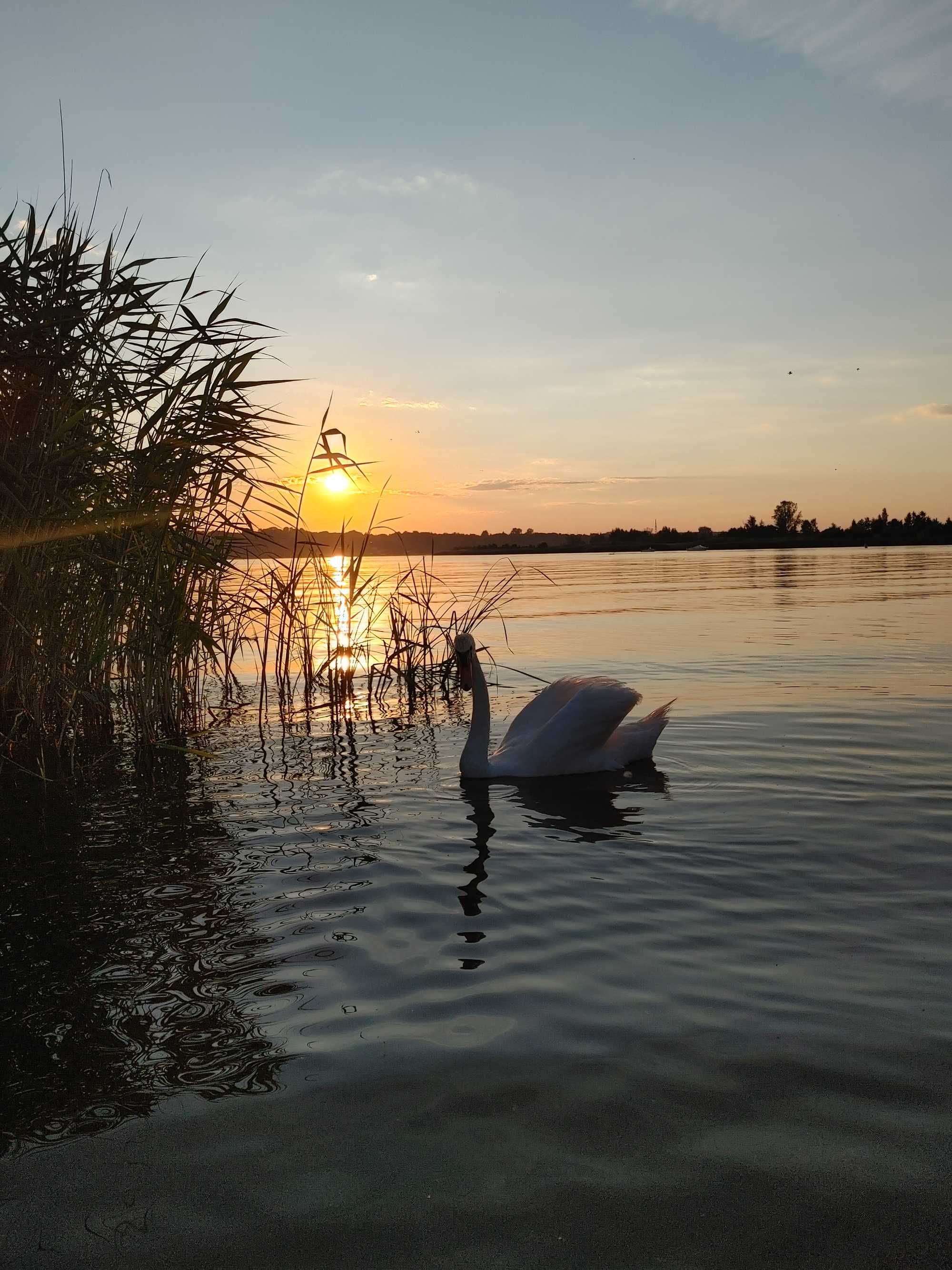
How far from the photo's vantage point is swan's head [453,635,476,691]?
7539 mm

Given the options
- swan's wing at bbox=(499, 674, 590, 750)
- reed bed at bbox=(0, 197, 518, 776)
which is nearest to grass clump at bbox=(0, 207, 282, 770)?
reed bed at bbox=(0, 197, 518, 776)

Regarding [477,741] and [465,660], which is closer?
[477,741]

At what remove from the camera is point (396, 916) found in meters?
4.54

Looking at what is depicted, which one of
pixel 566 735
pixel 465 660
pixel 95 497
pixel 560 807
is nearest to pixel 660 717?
pixel 566 735

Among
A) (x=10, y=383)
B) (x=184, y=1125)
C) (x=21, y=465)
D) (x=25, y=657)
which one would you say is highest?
(x=10, y=383)

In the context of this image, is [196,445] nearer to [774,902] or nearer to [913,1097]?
[774,902]

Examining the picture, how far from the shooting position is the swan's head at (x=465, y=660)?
24.7 feet

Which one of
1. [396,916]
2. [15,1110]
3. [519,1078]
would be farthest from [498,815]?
[15,1110]

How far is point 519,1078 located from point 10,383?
18.1 ft

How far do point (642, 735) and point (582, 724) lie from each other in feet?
2.48

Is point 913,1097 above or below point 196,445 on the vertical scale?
below

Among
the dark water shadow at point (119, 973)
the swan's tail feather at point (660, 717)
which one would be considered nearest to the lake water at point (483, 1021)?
the dark water shadow at point (119, 973)

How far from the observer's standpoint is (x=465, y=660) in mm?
7547

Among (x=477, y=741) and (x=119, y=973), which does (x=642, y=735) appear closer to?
(x=477, y=741)
